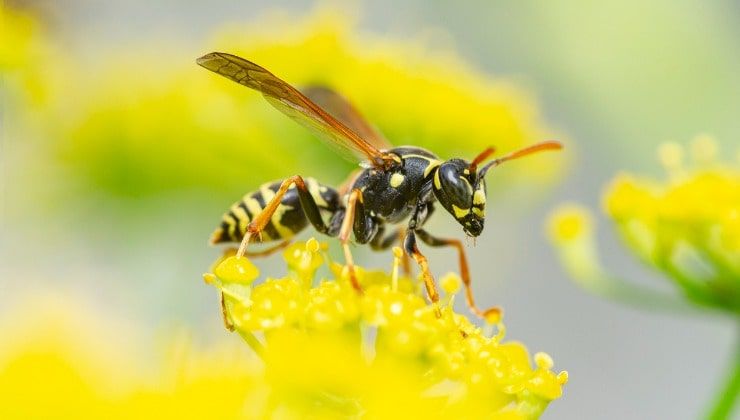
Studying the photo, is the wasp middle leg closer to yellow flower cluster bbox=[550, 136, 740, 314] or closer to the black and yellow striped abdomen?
the black and yellow striped abdomen

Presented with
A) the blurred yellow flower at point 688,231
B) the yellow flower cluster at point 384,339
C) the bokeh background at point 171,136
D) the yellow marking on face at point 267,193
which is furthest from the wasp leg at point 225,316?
the blurred yellow flower at point 688,231

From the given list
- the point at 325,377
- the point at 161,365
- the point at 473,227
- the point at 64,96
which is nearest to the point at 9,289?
the point at 64,96

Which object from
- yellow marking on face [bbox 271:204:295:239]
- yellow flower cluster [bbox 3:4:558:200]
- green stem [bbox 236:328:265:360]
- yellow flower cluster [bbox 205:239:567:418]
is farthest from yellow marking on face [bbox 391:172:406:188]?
yellow flower cluster [bbox 3:4:558:200]

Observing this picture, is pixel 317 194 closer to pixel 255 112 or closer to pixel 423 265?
pixel 423 265

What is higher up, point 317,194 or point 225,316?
point 317,194

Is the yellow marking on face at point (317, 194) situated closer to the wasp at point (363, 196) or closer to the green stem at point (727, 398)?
the wasp at point (363, 196)

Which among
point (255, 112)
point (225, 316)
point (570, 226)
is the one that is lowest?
point (225, 316)

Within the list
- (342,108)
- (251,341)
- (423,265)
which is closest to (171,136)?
(342,108)
